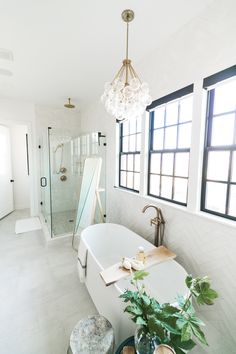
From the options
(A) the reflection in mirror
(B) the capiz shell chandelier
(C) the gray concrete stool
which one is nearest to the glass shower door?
(A) the reflection in mirror

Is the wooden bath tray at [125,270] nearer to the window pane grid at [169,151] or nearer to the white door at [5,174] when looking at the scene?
the window pane grid at [169,151]

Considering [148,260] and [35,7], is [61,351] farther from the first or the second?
[35,7]

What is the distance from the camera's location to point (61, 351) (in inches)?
55.1

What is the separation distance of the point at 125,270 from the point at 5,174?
13.8ft

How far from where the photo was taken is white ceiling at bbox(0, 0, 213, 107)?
1533 millimetres

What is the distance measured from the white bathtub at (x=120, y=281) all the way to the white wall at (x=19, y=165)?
381 cm

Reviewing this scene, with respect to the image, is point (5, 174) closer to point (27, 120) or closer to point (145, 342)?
point (27, 120)

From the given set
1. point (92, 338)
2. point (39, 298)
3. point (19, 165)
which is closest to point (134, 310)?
point (92, 338)

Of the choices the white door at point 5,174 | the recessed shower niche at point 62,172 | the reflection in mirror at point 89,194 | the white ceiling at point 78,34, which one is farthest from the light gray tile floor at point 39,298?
the white ceiling at point 78,34

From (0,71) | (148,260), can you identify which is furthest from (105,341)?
(0,71)

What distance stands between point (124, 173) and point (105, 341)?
227 centimetres

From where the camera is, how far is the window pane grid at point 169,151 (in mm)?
1988

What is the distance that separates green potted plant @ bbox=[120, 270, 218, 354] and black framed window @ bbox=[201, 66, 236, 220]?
933 millimetres

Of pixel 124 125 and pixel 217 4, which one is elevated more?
pixel 217 4
